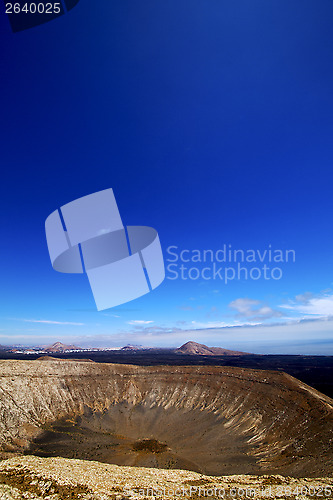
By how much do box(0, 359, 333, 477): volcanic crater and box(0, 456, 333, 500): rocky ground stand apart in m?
5.60

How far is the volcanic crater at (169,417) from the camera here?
39031 mm

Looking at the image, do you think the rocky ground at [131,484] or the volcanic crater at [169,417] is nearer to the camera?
the rocky ground at [131,484]

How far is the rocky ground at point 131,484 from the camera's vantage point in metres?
24.4

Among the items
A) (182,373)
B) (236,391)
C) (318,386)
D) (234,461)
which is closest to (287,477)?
(234,461)

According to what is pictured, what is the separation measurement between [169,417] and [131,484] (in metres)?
35.1

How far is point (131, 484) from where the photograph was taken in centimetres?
2777

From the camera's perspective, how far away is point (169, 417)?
5944 cm

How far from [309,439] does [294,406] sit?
11693mm

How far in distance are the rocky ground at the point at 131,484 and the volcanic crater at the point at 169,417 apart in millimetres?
5599

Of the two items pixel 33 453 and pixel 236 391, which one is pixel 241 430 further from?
pixel 33 453

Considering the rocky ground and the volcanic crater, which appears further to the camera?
the volcanic crater

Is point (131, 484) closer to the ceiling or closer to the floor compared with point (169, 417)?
closer to the ceiling

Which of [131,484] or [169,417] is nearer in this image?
[131,484]

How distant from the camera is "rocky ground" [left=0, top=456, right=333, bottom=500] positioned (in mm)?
24391
